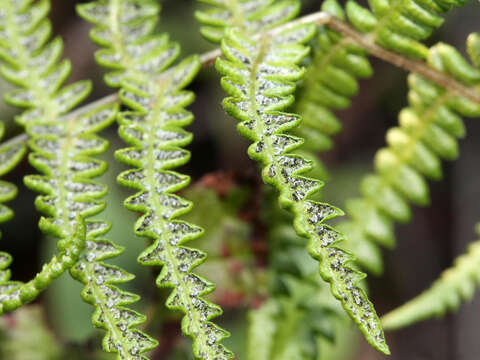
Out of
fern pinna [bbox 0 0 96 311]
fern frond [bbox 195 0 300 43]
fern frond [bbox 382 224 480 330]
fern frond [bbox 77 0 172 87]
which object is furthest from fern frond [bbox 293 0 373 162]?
fern pinna [bbox 0 0 96 311]

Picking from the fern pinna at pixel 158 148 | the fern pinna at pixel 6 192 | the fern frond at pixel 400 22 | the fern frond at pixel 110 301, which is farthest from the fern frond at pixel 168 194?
the fern frond at pixel 400 22

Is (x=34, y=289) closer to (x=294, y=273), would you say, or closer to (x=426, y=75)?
(x=294, y=273)

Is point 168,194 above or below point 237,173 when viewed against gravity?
above

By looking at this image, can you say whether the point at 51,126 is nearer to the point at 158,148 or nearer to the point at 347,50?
the point at 158,148

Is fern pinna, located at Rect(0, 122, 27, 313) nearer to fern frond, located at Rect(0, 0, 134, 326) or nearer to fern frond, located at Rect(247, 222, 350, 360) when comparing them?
fern frond, located at Rect(0, 0, 134, 326)

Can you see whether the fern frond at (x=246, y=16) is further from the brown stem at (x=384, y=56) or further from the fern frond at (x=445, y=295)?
the fern frond at (x=445, y=295)

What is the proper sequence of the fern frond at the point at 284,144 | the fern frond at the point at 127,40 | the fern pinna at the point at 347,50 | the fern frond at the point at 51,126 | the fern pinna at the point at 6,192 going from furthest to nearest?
the fern frond at the point at 127,40
the fern pinna at the point at 347,50
the fern frond at the point at 51,126
the fern pinna at the point at 6,192
the fern frond at the point at 284,144

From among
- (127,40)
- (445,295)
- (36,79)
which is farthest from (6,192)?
(445,295)
